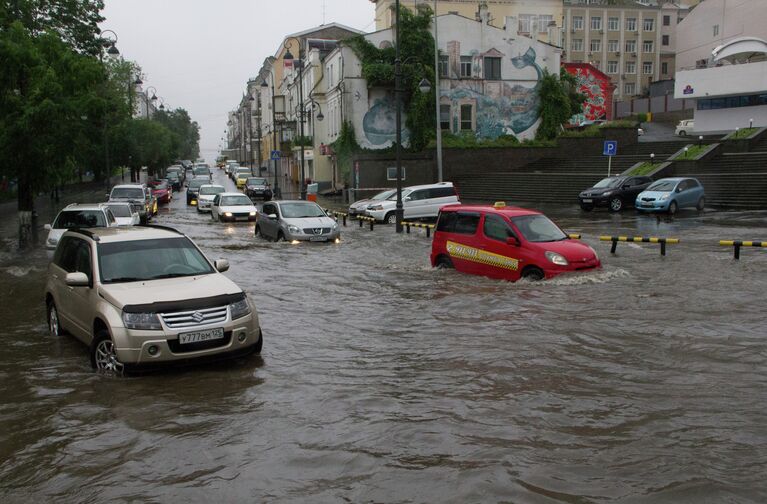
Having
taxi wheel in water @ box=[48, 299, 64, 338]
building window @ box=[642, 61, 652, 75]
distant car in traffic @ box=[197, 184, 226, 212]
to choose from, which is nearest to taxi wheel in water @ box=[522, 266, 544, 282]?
taxi wheel in water @ box=[48, 299, 64, 338]

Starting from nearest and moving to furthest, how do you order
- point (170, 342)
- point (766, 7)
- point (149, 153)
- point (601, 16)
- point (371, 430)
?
point (371, 430), point (170, 342), point (149, 153), point (766, 7), point (601, 16)

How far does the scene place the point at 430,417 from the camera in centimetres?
686

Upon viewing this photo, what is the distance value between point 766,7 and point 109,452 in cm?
7176

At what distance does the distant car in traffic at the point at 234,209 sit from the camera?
30.9 m

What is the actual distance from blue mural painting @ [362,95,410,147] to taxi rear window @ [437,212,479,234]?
30543mm

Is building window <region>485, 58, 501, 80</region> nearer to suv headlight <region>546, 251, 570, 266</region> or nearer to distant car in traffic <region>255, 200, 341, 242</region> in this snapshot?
distant car in traffic <region>255, 200, 341, 242</region>

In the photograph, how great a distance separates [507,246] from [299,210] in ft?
34.1

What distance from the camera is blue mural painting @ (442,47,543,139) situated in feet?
152

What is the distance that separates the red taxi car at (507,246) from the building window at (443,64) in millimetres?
32001

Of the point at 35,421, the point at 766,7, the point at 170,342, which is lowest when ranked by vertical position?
the point at 35,421

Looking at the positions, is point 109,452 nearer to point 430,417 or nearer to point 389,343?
point 430,417

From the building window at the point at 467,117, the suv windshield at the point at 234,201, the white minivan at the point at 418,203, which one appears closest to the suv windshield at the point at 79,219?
the suv windshield at the point at 234,201

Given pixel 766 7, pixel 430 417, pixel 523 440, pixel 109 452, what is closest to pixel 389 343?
pixel 430 417

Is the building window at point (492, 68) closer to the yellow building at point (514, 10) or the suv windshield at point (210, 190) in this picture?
the suv windshield at point (210, 190)
